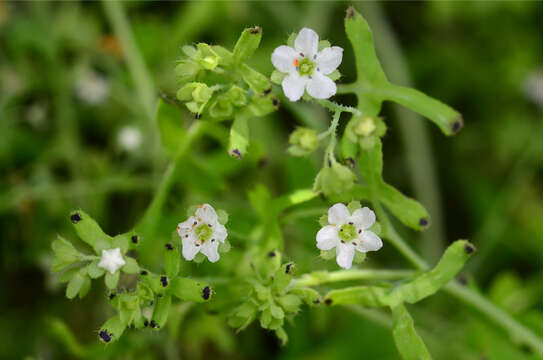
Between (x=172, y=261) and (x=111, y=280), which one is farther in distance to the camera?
(x=172, y=261)

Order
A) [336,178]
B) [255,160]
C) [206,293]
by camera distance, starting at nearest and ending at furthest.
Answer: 1. [336,178]
2. [206,293]
3. [255,160]

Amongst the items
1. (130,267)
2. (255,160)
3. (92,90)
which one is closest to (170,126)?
(255,160)

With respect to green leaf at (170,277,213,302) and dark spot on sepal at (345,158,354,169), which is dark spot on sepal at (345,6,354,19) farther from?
green leaf at (170,277,213,302)

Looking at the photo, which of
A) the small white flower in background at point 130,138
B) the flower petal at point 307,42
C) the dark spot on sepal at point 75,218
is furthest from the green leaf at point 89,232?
the small white flower in background at point 130,138

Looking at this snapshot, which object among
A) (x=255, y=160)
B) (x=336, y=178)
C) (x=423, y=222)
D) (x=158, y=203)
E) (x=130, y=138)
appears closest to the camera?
(x=336, y=178)

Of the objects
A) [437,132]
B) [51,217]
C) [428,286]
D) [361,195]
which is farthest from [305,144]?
[437,132]

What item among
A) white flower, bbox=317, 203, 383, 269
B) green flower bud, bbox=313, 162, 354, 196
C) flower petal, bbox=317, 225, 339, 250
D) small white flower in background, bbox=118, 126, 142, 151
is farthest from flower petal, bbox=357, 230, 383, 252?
small white flower in background, bbox=118, 126, 142, 151

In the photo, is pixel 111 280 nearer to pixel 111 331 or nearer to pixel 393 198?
pixel 111 331
